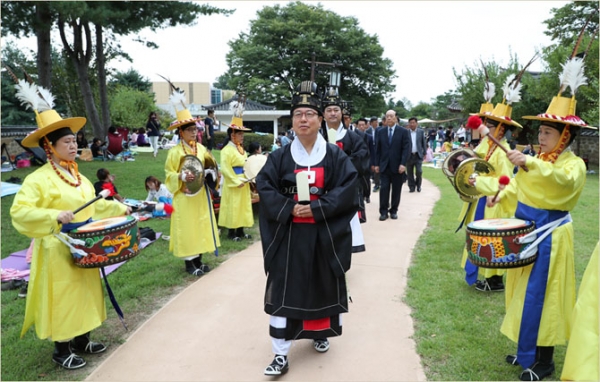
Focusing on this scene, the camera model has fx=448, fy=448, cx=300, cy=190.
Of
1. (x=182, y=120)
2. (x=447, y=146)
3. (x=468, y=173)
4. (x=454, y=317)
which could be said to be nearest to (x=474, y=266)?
(x=454, y=317)

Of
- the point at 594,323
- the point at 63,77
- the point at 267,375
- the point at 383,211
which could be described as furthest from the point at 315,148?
the point at 63,77

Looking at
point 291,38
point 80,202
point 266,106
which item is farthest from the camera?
point 266,106

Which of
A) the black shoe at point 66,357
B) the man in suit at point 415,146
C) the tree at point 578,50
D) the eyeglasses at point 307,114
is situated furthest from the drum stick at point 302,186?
→ the tree at point 578,50

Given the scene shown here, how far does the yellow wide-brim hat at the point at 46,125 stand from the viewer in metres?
3.46

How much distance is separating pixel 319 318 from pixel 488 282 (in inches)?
99.9

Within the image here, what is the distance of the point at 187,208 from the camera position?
559 cm

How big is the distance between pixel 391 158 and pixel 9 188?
30.2 feet

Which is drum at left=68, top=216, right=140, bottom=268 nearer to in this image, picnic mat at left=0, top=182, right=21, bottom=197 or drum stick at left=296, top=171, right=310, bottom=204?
drum stick at left=296, top=171, right=310, bottom=204

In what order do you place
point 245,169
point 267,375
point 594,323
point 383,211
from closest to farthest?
point 594,323
point 267,375
point 245,169
point 383,211

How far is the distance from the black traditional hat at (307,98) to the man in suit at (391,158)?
521 cm

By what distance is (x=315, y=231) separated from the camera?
10.9 ft

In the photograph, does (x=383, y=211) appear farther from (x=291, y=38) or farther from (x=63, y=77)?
(x=291, y=38)

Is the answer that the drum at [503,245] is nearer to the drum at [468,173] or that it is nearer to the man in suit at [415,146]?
the drum at [468,173]

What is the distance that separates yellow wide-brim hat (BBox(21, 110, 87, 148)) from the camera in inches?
136
